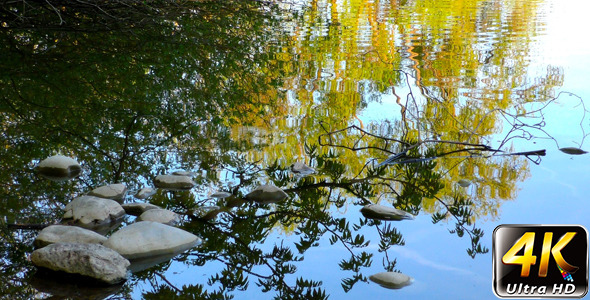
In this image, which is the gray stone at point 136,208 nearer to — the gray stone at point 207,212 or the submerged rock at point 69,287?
the gray stone at point 207,212

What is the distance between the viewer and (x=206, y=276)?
Answer: 8.73ft

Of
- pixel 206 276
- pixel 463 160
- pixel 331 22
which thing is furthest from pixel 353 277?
pixel 331 22

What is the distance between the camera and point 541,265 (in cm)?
217

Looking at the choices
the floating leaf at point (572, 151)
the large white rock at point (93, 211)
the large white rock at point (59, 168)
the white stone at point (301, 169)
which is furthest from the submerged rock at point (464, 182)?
the large white rock at point (59, 168)

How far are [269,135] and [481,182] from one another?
1.67 meters

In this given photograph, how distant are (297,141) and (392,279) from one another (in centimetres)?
218

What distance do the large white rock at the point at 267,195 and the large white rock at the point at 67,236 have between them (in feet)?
3.04

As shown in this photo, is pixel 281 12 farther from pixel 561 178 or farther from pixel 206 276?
pixel 206 276

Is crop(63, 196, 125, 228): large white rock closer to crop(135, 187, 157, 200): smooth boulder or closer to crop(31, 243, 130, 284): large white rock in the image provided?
crop(135, 187, 157, 200): smooth boulder

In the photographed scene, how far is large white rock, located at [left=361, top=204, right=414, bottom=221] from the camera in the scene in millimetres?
3279

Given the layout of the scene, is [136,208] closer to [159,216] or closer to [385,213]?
[159,216]

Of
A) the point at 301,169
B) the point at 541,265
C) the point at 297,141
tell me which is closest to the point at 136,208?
the point at 301,169

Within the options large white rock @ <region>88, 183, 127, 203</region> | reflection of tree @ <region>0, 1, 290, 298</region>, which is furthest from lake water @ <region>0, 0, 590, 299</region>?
large white rock @ <region>88, 183, 127, 203</region>

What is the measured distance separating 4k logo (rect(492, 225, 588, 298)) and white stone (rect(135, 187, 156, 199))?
194cm
